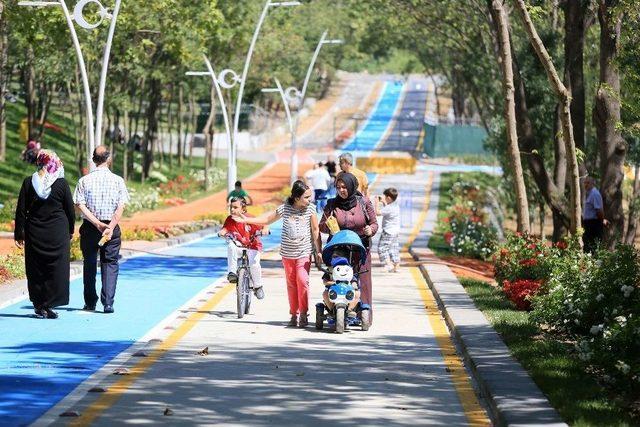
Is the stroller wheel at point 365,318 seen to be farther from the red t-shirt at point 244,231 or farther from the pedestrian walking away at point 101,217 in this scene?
the pedestrian walking away at point 101,217

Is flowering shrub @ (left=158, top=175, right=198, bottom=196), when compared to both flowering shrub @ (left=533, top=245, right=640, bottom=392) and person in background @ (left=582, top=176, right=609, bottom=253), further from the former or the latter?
flowering shrub @ (left=533, top=245, right=640, bottom=392)

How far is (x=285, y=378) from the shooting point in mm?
12383

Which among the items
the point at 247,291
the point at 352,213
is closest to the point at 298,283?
the point at 352,213

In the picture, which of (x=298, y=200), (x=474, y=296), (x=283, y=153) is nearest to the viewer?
(x=298, y=200)

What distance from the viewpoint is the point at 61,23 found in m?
40.4

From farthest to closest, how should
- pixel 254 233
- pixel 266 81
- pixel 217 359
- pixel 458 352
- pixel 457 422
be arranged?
pixel 266 81 → pixel 254 233 → pixel 458 352 → pixel 217 359 → pixel 457 422

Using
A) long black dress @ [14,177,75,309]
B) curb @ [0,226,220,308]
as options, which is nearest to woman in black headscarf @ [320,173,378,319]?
long black dress @ [14,177,75,309]

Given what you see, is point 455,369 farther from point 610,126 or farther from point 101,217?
point 610,126

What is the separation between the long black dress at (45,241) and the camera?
1627cm

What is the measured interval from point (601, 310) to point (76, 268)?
11448 millimetres

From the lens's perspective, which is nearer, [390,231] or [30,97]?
[390,231]

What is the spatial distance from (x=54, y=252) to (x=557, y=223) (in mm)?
16447

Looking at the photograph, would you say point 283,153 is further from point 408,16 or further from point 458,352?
point 458,352

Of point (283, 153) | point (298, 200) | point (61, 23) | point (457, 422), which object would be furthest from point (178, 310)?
point (283, 153)
